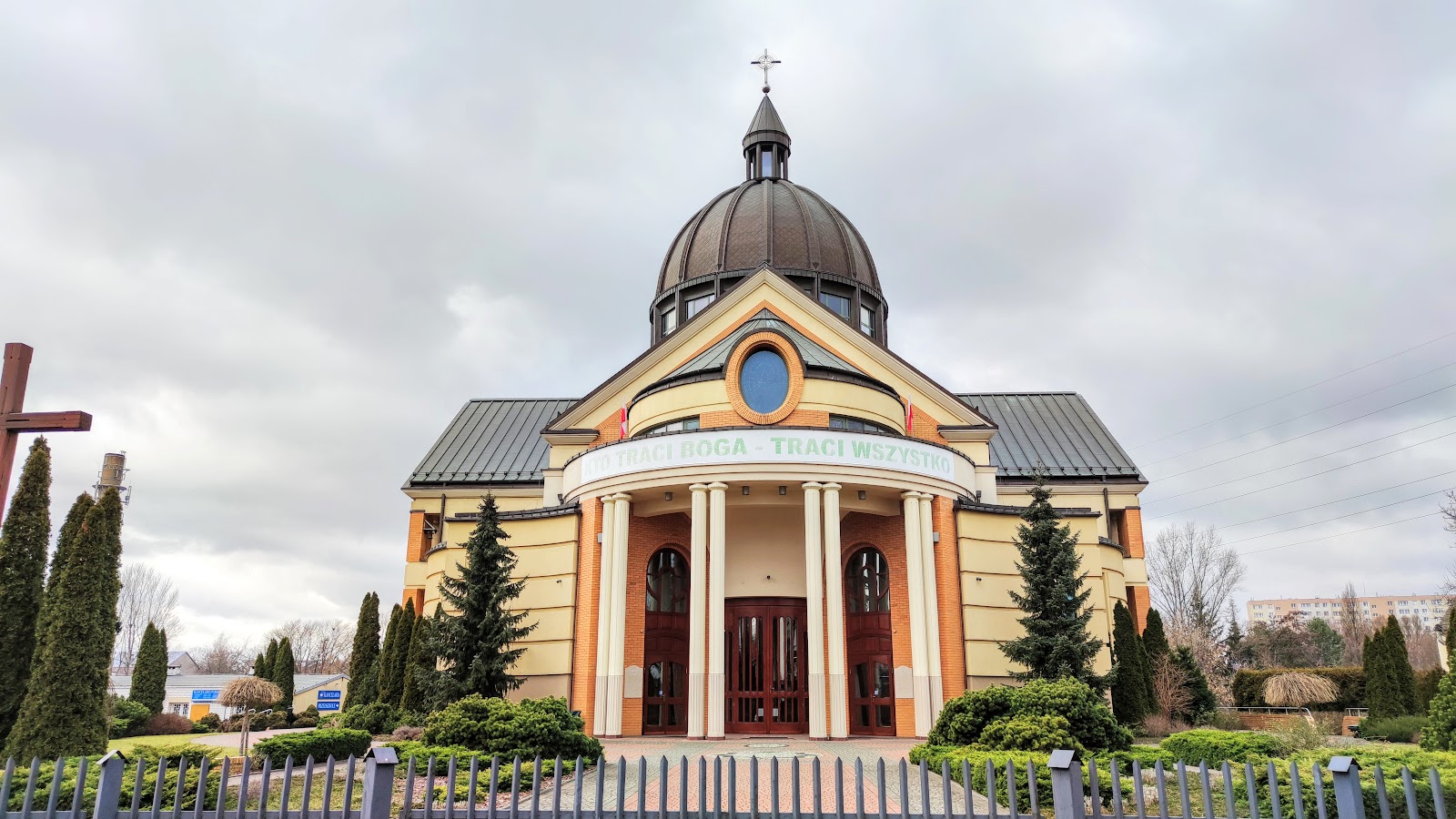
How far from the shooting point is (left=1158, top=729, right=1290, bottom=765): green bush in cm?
1575

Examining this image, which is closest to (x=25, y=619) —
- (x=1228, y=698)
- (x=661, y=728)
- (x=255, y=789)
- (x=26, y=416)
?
(x=26, y=416)

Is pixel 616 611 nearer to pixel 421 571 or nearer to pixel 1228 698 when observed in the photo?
pixel 421 571

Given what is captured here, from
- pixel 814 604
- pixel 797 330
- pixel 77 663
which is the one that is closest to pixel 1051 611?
pixel 814 604

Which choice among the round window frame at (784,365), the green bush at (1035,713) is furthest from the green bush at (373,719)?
the green bush at (1035,713)

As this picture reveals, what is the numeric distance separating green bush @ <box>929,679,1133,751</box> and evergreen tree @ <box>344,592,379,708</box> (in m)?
20.3

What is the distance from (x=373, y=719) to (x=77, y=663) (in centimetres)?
Result: 1035

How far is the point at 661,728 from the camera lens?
26156 millimetres

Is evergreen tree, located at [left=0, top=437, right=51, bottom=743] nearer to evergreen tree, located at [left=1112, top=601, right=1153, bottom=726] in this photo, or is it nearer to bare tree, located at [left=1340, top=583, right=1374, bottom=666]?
evergreen tree, located at [left=1112, top=601, right=1153, bottom=726]

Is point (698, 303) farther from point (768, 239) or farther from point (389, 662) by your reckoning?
point (389, 662)

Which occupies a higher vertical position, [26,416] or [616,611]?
[26,416]

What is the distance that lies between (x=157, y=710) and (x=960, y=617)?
91.1 feet

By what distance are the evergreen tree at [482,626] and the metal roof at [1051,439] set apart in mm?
18120

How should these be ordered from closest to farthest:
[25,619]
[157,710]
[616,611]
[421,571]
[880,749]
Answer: [25,619] < [880,749] < [616,611] < [157,710] < [421,571]

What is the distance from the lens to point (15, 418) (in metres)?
13.8
